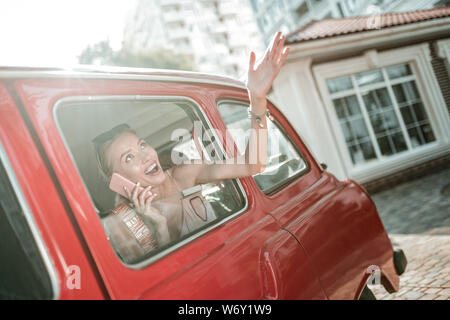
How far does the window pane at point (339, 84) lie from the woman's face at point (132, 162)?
27.0 feet

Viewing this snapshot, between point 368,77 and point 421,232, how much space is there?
5.84m

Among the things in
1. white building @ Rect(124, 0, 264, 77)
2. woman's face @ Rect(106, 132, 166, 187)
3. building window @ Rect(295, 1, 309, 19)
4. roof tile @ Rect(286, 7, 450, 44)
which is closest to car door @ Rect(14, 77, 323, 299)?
woman's face @ Rect(106, 132, 166, 187)

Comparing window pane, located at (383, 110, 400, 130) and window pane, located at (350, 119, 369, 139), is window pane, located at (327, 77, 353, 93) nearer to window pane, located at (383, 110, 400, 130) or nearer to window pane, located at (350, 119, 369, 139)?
window pane, located at (350, 119, 369, 139)

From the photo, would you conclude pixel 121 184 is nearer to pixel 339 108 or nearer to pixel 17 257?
pixel 17 257

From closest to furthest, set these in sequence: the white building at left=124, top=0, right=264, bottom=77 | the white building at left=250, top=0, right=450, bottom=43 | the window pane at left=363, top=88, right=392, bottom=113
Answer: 1. the window pane at left=363, top=88, right=392, bottom=113
2. the white building at left=250, top=0, right=450, bottom=43
3. the white building at left=124, top=0, right=264, bottom=77

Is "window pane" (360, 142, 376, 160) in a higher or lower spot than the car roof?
lower

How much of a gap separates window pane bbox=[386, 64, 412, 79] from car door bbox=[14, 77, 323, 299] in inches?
368

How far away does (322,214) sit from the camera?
5.91 feet

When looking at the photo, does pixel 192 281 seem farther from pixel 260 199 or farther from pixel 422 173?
pixel 422 173

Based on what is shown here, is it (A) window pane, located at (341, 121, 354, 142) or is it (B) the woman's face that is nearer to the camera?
(B) the woman's face

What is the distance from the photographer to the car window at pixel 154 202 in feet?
4.14

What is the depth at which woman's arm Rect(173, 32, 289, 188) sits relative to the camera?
5.32ft

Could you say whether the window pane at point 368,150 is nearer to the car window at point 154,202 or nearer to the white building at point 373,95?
the white building at point 373,95
